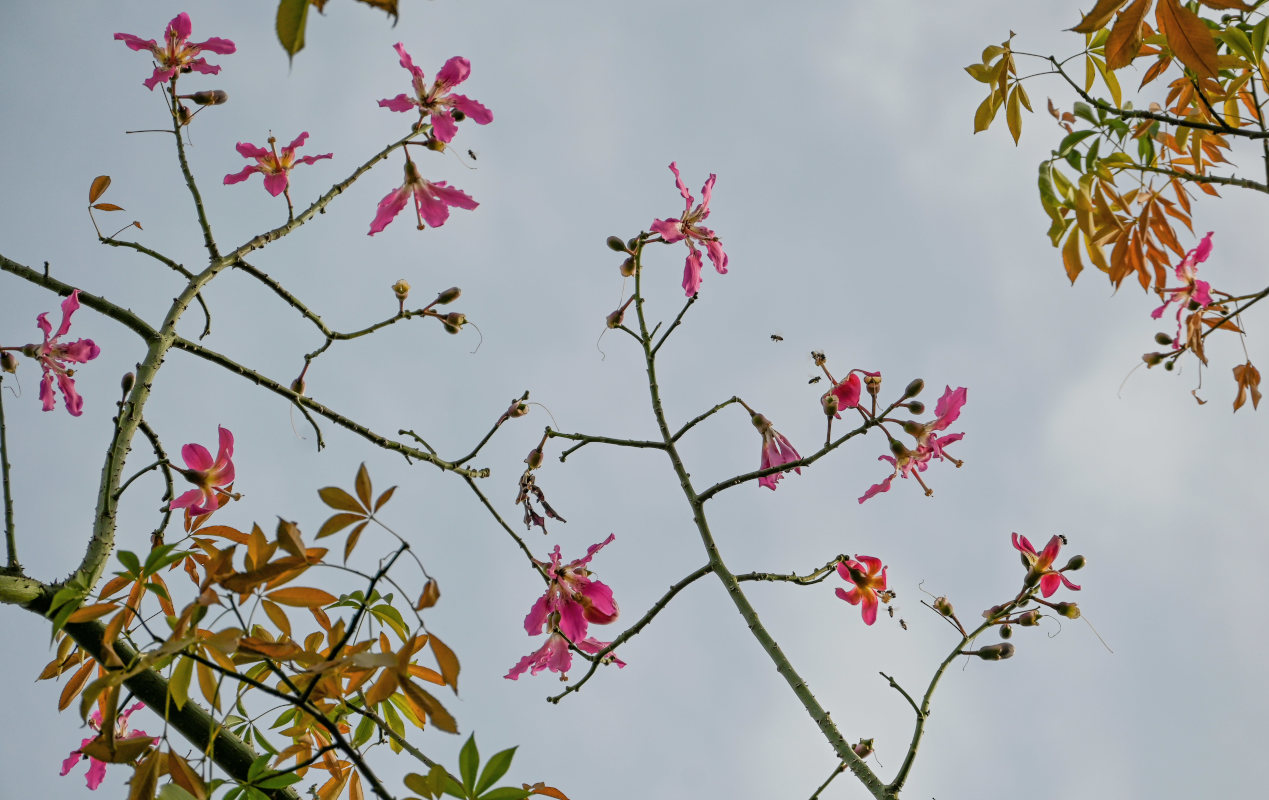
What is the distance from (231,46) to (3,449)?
2.94 feet

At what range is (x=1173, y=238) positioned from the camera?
151 cm

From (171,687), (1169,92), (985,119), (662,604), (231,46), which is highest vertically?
(231,46)

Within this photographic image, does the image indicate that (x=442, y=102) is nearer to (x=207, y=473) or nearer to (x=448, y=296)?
(x=448, y=296)

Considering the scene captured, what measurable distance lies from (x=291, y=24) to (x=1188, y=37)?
1.19 meters

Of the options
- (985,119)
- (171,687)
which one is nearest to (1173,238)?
(985,119)

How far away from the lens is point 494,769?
85cm

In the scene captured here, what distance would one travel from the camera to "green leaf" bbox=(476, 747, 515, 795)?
85 cm

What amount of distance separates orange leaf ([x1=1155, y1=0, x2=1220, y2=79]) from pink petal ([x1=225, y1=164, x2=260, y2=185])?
1.63 meters

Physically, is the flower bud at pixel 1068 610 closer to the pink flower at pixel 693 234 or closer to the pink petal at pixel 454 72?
the pink flower at pixel 693 234

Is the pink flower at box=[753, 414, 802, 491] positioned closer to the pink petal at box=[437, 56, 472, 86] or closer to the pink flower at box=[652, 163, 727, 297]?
the pink flower at box=[652, 163, 727, 297]

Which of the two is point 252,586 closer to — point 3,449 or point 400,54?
point 3,449

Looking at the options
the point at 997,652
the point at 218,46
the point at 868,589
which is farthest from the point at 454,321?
the point at 997,652

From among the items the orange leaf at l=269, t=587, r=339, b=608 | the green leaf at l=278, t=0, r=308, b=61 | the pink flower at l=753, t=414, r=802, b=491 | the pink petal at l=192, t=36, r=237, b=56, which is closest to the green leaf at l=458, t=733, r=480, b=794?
the orange leaf at l=269, t=587, r=339, b=608

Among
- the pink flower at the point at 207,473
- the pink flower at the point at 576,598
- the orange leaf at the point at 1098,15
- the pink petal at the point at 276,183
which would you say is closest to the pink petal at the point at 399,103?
the pink petal at the point at 276,183
